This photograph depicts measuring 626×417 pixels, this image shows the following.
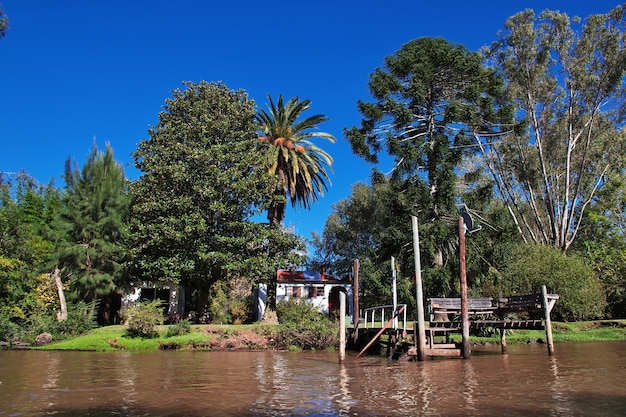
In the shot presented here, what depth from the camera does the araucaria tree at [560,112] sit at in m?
38.2

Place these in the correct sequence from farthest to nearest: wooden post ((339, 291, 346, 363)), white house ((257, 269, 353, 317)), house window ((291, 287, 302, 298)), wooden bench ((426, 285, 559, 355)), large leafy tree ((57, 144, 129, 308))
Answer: house window ((291, 287, 302, 298)) → white house ((257, 269, 353, 317)) → large leafy tree ((57, 144, 129, 308)) → wooden bench ((426, 285, 559, 355)) → wooden post ((339, 291, 346, 363))

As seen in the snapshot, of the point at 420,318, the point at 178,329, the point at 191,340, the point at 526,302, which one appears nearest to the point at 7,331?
the point at 178,329

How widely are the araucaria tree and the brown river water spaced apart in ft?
76.9

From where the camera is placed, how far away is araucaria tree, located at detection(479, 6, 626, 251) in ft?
125

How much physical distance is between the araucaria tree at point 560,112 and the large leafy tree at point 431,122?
23.4ft

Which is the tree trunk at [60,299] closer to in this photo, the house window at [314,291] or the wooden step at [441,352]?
the house window at [314,291]

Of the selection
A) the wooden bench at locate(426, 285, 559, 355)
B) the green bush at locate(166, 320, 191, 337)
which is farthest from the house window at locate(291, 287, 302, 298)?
the wooden bench at locate(426, 285, 559, 355)

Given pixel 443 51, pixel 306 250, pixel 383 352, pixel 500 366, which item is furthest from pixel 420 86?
pixel 500 366

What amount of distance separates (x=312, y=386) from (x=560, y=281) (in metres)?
26.5

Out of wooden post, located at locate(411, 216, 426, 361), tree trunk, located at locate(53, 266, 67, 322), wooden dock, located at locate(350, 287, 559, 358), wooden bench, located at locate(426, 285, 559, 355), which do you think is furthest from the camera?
tree trunk, located at locate(53, 266, 67, 322)

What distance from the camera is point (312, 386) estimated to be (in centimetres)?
1369

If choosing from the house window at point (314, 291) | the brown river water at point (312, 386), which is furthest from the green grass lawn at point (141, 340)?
A: the house window at point (314, 291)

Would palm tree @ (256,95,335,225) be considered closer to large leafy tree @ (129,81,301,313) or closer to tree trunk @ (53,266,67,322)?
large leafy tree @ (129,81,301,313)

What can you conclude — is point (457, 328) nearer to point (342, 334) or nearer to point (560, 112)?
point (342, 334)
